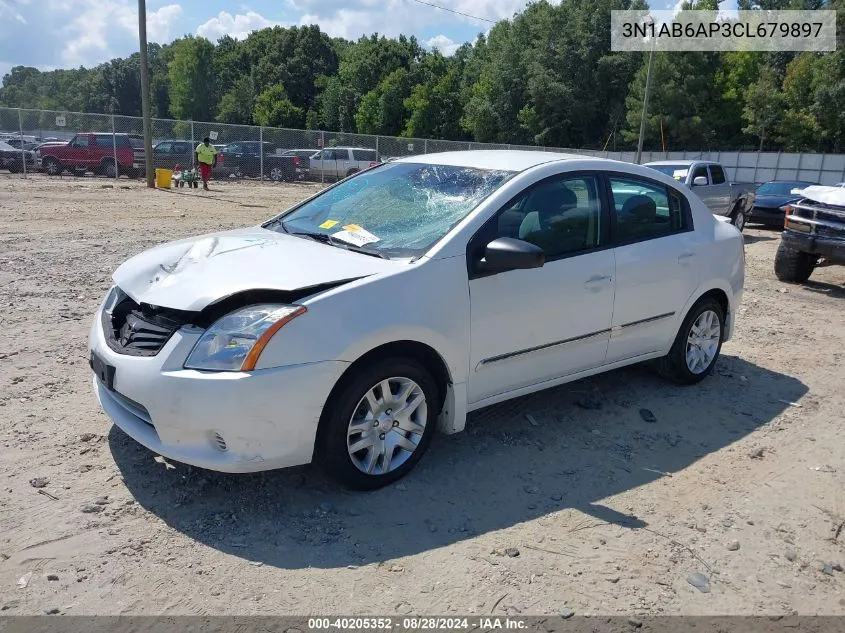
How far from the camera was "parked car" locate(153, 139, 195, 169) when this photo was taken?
28219 mm

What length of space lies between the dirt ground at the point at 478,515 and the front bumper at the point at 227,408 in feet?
1.11

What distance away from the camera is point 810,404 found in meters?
5.31

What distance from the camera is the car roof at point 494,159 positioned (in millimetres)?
4426

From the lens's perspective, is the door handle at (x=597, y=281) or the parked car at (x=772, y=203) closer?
the door handle at (x=597, y=281)

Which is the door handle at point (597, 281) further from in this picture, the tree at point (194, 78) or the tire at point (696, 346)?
the tree at point (194, 78)

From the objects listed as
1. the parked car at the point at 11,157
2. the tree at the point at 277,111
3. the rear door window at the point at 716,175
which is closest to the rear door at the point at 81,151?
the parked car at the point at 11,157

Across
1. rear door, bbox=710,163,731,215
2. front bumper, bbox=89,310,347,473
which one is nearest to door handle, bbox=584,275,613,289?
front bumper, bbox=89,310,347,473

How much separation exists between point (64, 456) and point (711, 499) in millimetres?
3521

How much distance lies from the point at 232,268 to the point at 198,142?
27555 millimetres

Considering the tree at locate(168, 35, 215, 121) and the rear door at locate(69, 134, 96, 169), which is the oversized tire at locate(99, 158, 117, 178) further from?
the tree at locate(168, 35, 215, 121)

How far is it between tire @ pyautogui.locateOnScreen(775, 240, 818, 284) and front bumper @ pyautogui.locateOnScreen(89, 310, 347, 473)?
8.96 metres

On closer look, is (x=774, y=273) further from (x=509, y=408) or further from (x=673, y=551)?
(x=673, y=551)

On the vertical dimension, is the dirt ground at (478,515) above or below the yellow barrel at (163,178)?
below

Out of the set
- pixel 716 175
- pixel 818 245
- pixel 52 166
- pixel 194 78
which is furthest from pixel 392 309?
pixel 194 78
